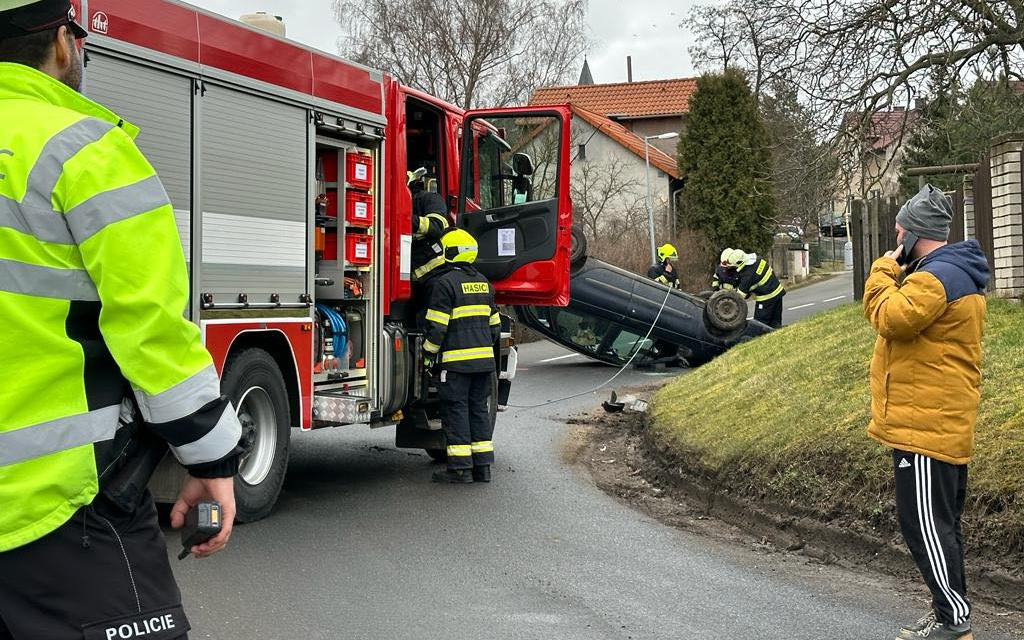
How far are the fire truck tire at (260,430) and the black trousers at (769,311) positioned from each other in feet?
40.9

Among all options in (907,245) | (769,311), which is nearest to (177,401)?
(907,245)

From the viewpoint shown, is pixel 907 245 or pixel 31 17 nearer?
pixel 31 17

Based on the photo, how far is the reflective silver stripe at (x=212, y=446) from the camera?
2354 mm

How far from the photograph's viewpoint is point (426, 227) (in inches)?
356

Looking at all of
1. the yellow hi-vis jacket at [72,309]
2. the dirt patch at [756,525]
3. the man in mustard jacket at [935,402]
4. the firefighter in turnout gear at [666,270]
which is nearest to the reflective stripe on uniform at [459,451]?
the dirt patch at [756,525]

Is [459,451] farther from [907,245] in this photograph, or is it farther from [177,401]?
[177,401]

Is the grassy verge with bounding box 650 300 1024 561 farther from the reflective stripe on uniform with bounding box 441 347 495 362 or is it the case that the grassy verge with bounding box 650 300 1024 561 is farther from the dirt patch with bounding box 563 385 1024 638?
the reflective stripe on uniform with bounding box 441 347 495 362

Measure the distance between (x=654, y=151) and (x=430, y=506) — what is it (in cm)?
4251

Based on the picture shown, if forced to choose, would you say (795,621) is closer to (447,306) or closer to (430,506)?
(430,506)

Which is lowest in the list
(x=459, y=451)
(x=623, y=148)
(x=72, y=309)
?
(x=459, y=451)

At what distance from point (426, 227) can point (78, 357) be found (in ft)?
22.5

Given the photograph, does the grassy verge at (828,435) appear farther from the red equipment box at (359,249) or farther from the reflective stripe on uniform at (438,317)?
the red equipment box at (359,249)

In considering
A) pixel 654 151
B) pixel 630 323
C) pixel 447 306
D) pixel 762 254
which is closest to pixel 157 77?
pixel 447 306

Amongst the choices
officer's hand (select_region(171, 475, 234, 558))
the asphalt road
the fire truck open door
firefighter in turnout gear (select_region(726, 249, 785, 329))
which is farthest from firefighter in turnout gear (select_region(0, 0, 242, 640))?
firefighter in turnout gear (select_region(726, 249, 785, 329))
